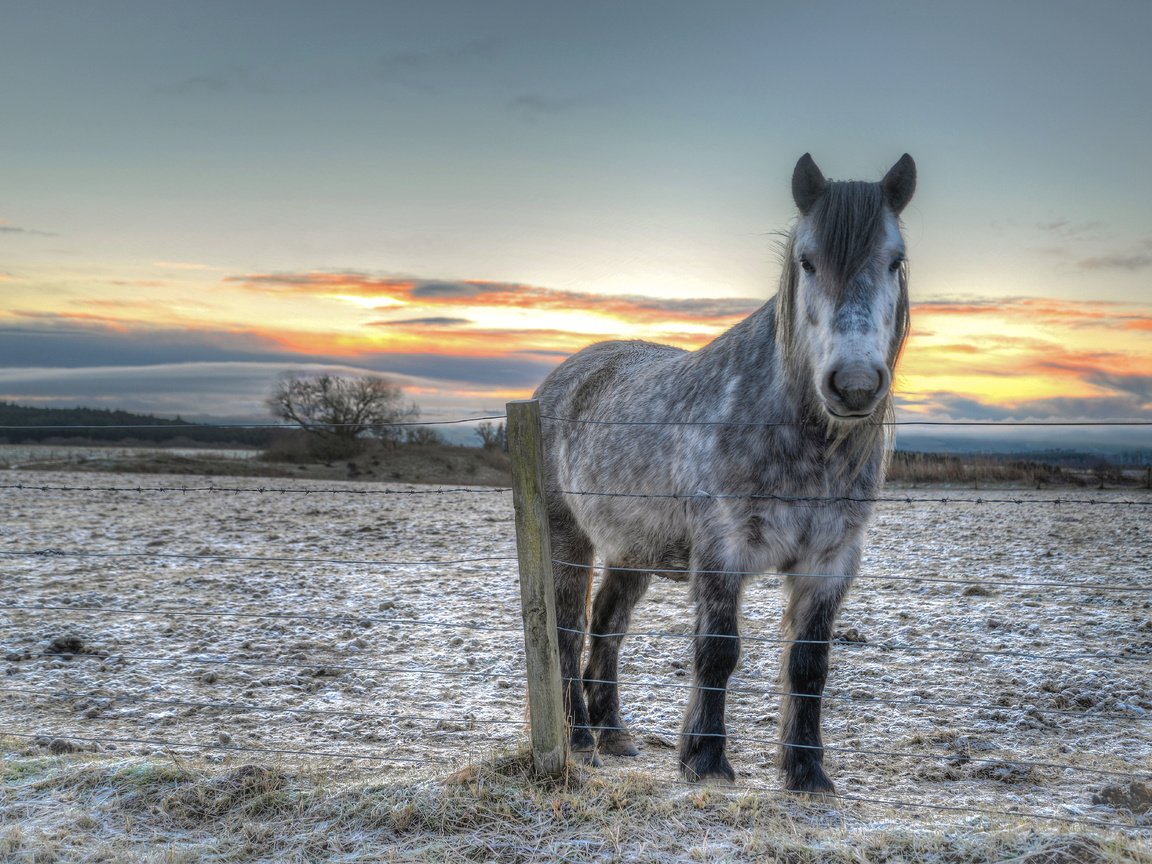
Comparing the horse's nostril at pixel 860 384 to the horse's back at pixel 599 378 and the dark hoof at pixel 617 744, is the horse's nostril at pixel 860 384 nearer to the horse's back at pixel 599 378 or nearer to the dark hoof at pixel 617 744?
the horse's back at pixel 599 378

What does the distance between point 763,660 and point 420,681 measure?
2.46 metres

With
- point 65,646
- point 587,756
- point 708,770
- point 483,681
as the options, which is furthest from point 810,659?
point 65,646

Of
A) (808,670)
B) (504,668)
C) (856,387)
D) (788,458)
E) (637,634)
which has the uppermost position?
(856,387)

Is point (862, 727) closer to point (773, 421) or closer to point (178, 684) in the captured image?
point (773, 421)

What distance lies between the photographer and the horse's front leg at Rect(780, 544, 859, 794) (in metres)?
3.83

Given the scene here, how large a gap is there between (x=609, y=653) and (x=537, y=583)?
5.17 feet

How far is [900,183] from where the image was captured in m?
3.69

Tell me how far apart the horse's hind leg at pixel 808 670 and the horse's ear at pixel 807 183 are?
5.62 ft

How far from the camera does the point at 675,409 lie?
170 inches

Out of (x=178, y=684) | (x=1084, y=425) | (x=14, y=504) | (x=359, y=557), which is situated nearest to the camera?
(x=1084, y=425)

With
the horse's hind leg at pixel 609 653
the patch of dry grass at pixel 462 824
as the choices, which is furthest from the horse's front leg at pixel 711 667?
the horse's hind leg at pixel 609 653

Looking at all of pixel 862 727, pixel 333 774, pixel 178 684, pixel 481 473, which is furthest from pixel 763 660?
pixel 481 473

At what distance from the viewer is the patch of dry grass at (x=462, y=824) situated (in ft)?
10.0

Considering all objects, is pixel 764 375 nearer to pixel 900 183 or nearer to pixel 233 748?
pixel 900 183
